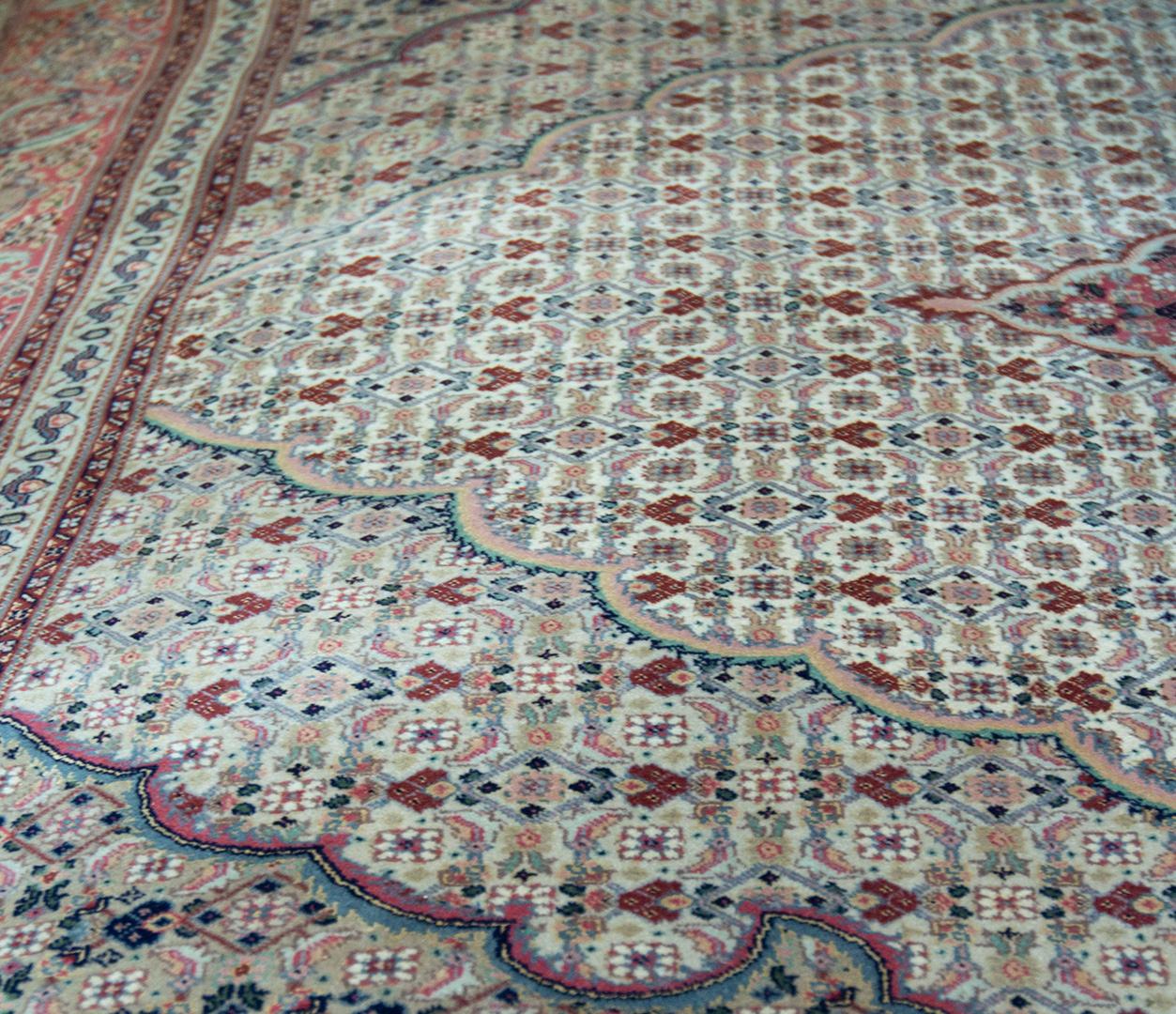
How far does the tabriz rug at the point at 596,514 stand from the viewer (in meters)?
3.34

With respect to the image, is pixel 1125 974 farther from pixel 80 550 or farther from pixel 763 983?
pixel 80 550

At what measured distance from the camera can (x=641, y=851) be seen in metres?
3.46

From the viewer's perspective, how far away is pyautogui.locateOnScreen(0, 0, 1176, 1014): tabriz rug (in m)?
3.34

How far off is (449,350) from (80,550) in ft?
3.75

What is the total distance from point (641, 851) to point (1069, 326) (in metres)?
2.18

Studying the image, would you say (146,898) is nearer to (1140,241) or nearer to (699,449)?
(699,449)

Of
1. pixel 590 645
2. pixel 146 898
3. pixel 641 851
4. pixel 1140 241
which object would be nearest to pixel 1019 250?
pixel 1140 241

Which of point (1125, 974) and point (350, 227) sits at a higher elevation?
point (350, 227)

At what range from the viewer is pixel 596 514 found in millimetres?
4332

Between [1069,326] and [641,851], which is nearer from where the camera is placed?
[641,851]

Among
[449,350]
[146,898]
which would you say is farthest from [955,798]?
[449,350]

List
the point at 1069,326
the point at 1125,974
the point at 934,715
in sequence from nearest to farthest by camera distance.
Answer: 1. the point at 1125,974
2. the point at 934,715
3. the point at 1069,326

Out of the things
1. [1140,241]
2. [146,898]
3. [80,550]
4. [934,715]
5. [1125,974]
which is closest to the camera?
[1125,974]

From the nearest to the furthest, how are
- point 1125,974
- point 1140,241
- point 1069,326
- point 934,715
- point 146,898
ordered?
point 1125,974
point 146,898
point 934,715
point 1069,326
point 1140,241
